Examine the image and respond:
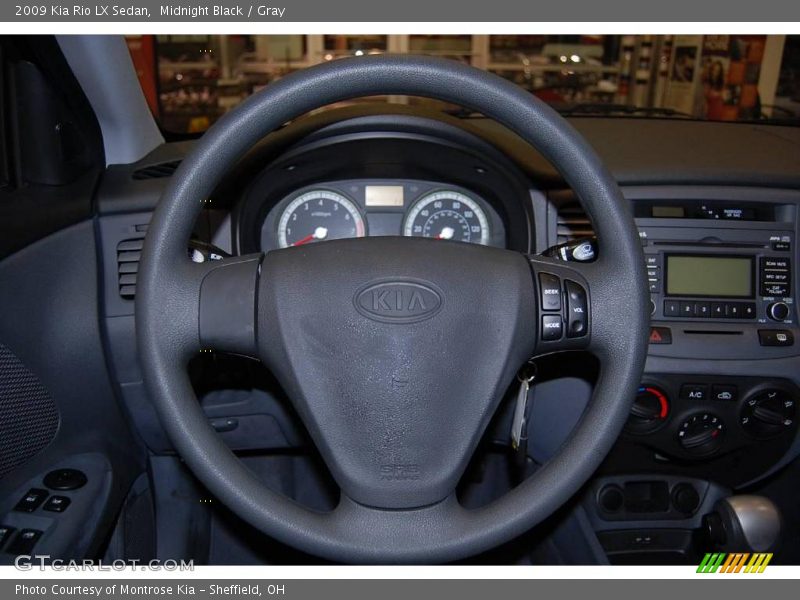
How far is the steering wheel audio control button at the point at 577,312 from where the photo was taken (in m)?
1.00

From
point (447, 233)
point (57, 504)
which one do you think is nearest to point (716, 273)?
point (447, 233)

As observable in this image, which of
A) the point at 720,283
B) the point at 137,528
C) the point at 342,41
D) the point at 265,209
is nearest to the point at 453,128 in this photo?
the point at 265,209

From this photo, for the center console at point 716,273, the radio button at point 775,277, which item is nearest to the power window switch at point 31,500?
the center console at point 716,273

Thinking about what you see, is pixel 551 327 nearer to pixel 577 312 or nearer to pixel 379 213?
pixel 577 312

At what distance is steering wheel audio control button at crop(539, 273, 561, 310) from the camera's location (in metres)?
1.00

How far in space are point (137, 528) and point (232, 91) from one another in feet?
3.89

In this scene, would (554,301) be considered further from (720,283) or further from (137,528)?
(137,528)

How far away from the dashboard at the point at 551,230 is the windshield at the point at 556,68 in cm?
15

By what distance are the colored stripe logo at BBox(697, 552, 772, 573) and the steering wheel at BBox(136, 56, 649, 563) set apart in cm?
75

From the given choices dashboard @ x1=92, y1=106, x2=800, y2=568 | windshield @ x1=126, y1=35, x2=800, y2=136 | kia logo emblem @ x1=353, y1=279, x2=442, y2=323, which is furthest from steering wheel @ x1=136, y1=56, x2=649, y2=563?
dashboard @ x1=92, y1=106, x2=800, y2=568

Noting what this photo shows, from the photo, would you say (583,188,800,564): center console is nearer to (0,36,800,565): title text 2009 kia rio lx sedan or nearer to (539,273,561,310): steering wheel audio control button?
(0,36,800,565): title text 2009 kia rio lx sedan

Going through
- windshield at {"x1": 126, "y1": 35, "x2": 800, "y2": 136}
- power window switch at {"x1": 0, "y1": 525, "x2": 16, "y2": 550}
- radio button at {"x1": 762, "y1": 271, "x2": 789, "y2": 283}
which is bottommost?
power window switch at {"x1": 0, "y1": 525, "x2": 16, "y2": 550}

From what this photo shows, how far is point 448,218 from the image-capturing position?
4.77ft

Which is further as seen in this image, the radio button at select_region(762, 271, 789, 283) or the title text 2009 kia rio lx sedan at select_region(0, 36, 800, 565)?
the radio button at select_region(762, 271, 789, 283)
